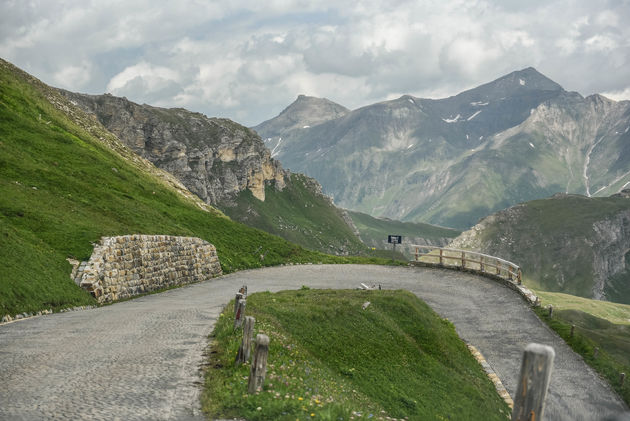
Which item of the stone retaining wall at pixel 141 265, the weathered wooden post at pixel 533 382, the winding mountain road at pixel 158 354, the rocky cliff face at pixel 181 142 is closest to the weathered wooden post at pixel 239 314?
the winding mountain road at pixel 158 354

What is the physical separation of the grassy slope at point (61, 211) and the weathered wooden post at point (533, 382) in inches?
784

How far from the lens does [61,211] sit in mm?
34406

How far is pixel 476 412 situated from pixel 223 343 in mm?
9502

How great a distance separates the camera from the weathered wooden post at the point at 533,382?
A: 7270 mm

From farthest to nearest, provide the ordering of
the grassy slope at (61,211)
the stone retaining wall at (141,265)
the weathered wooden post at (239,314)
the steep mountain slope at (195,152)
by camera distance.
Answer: the steep mountain slope at (195,152)
the stone retaining wall at (141,265)
the grassy slope at (61,211)
the weathered wooden post at (239,314)

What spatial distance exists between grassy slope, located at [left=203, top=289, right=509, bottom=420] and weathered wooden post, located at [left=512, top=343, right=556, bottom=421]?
4.07 meters

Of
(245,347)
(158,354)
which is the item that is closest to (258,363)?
(245,347)

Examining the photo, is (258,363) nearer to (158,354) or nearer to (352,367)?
(158,354)

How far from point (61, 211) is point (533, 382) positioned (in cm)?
3414

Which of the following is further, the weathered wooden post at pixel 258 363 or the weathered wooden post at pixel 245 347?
the weathered wooden post at pixel 245 347

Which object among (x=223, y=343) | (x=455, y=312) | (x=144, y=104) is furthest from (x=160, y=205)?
(x=144, y=104)

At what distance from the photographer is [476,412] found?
17891 millimetres

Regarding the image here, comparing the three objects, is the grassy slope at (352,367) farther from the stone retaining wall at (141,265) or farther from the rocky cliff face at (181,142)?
the rocky cliff face at (181,142)

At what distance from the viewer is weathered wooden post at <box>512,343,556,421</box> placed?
727 cm
